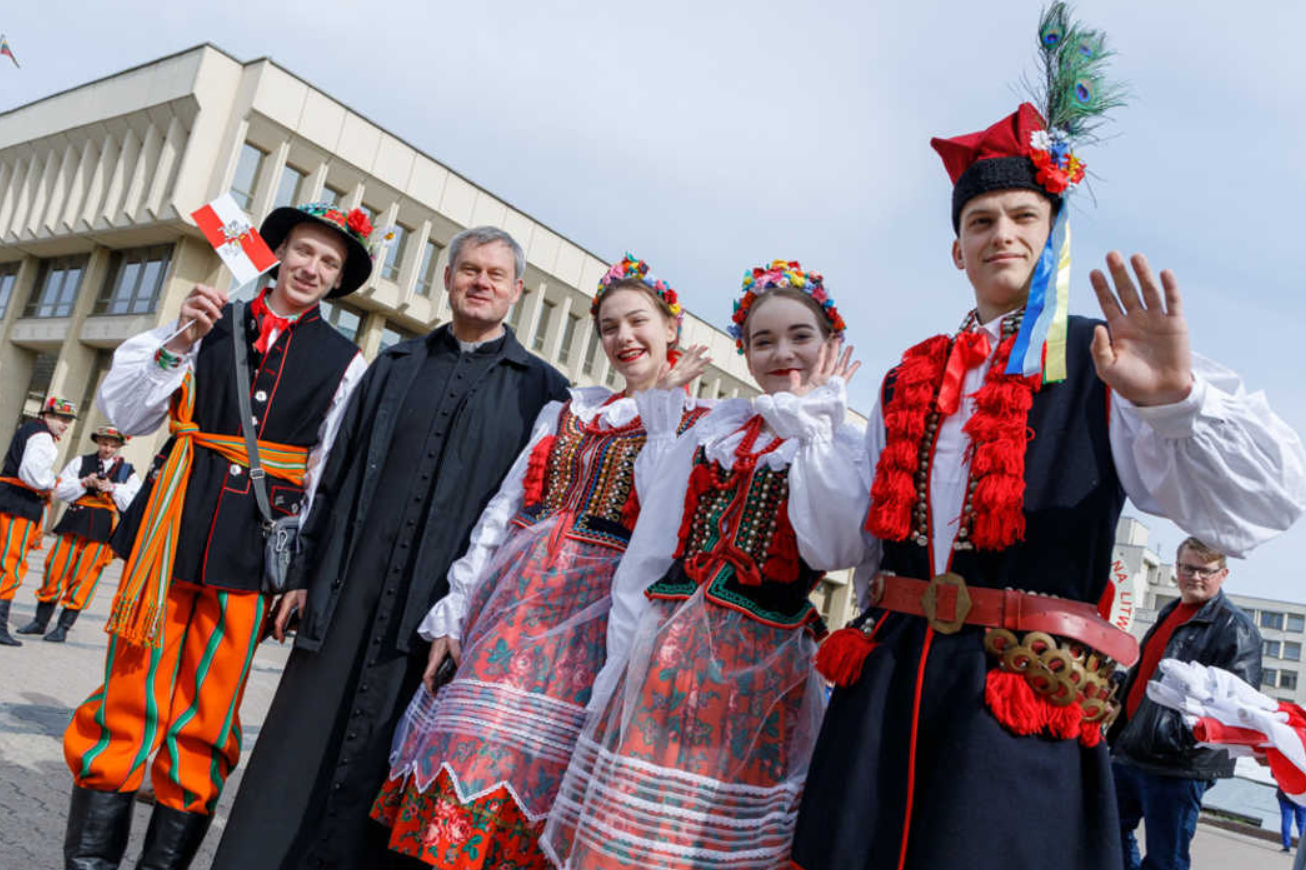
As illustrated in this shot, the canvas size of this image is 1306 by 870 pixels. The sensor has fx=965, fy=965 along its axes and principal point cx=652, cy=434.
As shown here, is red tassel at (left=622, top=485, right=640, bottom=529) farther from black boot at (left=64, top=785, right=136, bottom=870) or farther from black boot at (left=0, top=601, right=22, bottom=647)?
black boot at (left=0, top=601, right=22, bottom=647)

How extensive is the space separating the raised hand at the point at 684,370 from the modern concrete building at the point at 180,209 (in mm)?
20509

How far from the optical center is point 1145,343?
1717 millimetres

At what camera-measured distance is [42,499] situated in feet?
30.6

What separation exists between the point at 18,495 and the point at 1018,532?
9978 millimetres

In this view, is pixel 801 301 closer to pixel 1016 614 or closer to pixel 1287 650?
pixel 1016 614

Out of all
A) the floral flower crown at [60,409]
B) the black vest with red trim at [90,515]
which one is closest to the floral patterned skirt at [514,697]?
the black vest with red trim at [90,515]

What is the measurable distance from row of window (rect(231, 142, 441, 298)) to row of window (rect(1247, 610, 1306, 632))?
81102 millimetres

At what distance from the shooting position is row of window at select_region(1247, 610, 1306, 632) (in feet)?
266

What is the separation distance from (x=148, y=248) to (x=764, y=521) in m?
24.4

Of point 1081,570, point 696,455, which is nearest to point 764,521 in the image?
point 696,455

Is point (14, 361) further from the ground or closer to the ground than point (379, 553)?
further from the ground

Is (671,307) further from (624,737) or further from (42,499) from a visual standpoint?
(42,499)

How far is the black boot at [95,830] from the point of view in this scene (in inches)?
121

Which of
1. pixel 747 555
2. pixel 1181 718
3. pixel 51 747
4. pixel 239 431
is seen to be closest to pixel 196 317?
pixel 239 431
